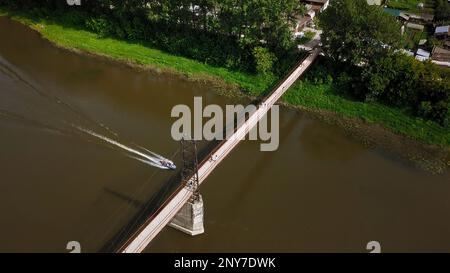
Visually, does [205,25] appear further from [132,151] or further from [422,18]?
[422,18]

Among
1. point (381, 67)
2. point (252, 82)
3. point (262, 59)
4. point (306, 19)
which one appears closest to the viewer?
point (381, 67)

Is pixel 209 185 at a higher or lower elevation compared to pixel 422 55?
lower

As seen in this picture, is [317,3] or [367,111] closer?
[367,111]

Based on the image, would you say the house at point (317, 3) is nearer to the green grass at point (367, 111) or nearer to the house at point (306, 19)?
the house at point (306, 19)

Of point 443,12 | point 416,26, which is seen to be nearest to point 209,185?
point 416,26

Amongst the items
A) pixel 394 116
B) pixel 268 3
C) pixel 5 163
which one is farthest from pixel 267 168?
pixel 5 163

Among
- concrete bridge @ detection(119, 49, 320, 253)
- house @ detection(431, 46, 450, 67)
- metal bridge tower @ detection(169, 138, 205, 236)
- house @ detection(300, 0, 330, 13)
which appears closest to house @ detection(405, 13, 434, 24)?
house @ detection(431, 46, 450, 67)

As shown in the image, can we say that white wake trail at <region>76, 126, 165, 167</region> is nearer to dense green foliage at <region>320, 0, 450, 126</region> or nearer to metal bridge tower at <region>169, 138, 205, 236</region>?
metal bridge tower at <region>169, 138, 205, 236</region>

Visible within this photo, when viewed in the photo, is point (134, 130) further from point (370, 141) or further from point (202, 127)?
point (370, 141)
